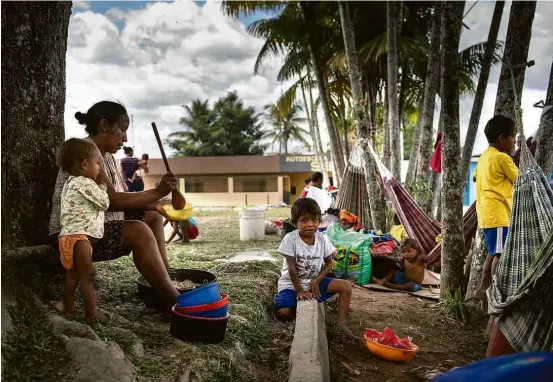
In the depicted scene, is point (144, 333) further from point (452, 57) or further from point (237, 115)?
point (237, 115)

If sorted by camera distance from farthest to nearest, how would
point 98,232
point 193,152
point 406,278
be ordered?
1. point 193,152
2. point 406,278
3. point 98,232

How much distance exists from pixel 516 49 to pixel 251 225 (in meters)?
4.19

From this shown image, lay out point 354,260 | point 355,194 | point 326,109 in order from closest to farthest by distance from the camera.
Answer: point 354,260
point 355,194
point 326,109

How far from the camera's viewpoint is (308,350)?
2.02 m

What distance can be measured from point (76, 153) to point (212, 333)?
95 centimetres

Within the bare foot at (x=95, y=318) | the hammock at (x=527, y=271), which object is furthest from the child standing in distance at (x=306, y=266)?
the bare foot at (x=95, y=318)

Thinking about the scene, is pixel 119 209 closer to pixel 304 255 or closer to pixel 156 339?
pixel 156 339

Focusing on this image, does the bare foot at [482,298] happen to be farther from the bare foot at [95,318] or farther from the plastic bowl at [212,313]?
the bare foot at [95,318]

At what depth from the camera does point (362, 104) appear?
256 inches

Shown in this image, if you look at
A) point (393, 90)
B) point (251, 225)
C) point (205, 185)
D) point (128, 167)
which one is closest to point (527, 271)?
point (251, 225)

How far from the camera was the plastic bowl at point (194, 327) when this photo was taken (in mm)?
1933

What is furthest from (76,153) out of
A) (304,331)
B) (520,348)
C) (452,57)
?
(452,57)

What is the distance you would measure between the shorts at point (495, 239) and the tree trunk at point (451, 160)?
0.42 metres

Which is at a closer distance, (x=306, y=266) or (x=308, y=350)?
(x=308, y=350)
